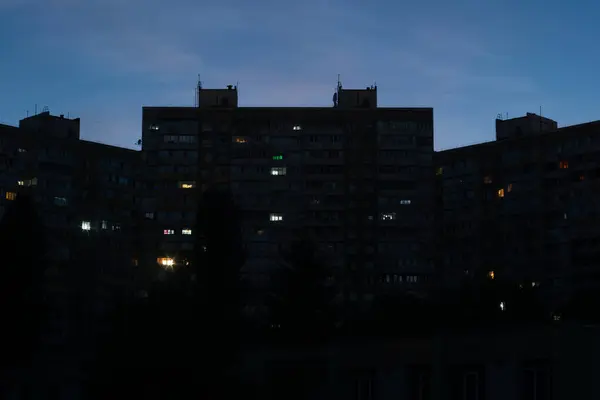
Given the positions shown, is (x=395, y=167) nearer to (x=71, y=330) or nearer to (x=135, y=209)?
(x=135, y=209)

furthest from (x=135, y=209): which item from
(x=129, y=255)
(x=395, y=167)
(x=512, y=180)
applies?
(x=512, y=180)

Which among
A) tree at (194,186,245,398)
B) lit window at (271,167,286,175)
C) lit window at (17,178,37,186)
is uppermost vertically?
lit window at (271,167,286,175)

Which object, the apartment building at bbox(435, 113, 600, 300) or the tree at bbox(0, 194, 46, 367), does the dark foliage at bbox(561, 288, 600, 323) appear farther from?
the tree at bbox(0, 194, 46, 367)

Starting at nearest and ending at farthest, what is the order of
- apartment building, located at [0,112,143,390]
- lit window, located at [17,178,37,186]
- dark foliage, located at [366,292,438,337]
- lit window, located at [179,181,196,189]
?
1. dark foliage, located at [366,292,438,337]
2. apartment building, located at [0,112,143,390]
3. lit window, located at [17,178,37,186]
4. lit window, located at [179,181,196,189]

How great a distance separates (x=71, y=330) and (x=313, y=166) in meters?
32.6

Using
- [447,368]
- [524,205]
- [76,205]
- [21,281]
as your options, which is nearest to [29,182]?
[76,205]

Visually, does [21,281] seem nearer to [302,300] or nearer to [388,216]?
[302,300]

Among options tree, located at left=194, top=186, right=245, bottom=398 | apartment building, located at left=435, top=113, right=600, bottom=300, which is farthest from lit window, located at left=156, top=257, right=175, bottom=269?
tree, located at left=194, top=186, right=245, bottom=398

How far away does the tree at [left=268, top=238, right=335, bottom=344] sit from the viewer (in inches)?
2263

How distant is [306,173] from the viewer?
11794 cm

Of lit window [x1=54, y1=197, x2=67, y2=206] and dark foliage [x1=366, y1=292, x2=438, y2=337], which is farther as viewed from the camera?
lit window [x1=54, y1=197, x2=67, y2=206]

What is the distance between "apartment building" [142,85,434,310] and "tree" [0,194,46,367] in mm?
51086

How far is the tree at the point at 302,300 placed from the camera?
57469 millimetres

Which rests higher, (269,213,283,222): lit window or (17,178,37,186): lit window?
(17,178,37,186): lit window
